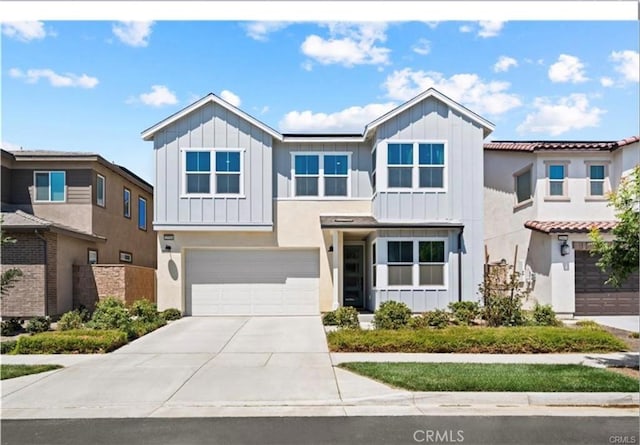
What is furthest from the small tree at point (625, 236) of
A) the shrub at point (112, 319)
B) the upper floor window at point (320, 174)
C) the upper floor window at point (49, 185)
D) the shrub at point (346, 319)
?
the upper floor window at point (49, 185)

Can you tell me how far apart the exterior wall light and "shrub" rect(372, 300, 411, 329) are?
6.36m

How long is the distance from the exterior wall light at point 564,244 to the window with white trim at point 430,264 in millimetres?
3845

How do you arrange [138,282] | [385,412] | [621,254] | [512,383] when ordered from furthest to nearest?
[138,282], [621,254], [512,383], [385,412]

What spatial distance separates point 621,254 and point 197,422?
7.32 metres

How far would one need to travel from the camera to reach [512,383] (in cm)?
847

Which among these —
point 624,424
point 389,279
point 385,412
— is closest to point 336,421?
point 385,412

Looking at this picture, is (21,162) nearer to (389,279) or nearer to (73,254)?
(73,254)

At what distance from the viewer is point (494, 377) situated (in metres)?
8.86

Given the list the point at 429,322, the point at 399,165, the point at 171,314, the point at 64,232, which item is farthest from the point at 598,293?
the point at 64,232

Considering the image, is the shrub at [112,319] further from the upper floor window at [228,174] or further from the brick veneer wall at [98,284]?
the upper floor window at [228,174]

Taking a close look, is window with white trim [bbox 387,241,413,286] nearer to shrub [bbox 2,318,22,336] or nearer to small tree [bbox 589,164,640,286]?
small tree [bbox 589,164,640,286]

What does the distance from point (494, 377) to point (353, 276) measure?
11249mm

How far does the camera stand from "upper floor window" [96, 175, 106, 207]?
20828 mm

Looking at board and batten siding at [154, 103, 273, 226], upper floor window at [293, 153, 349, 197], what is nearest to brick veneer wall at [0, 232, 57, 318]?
board and batten siding at [154, 103, 273, 226]
